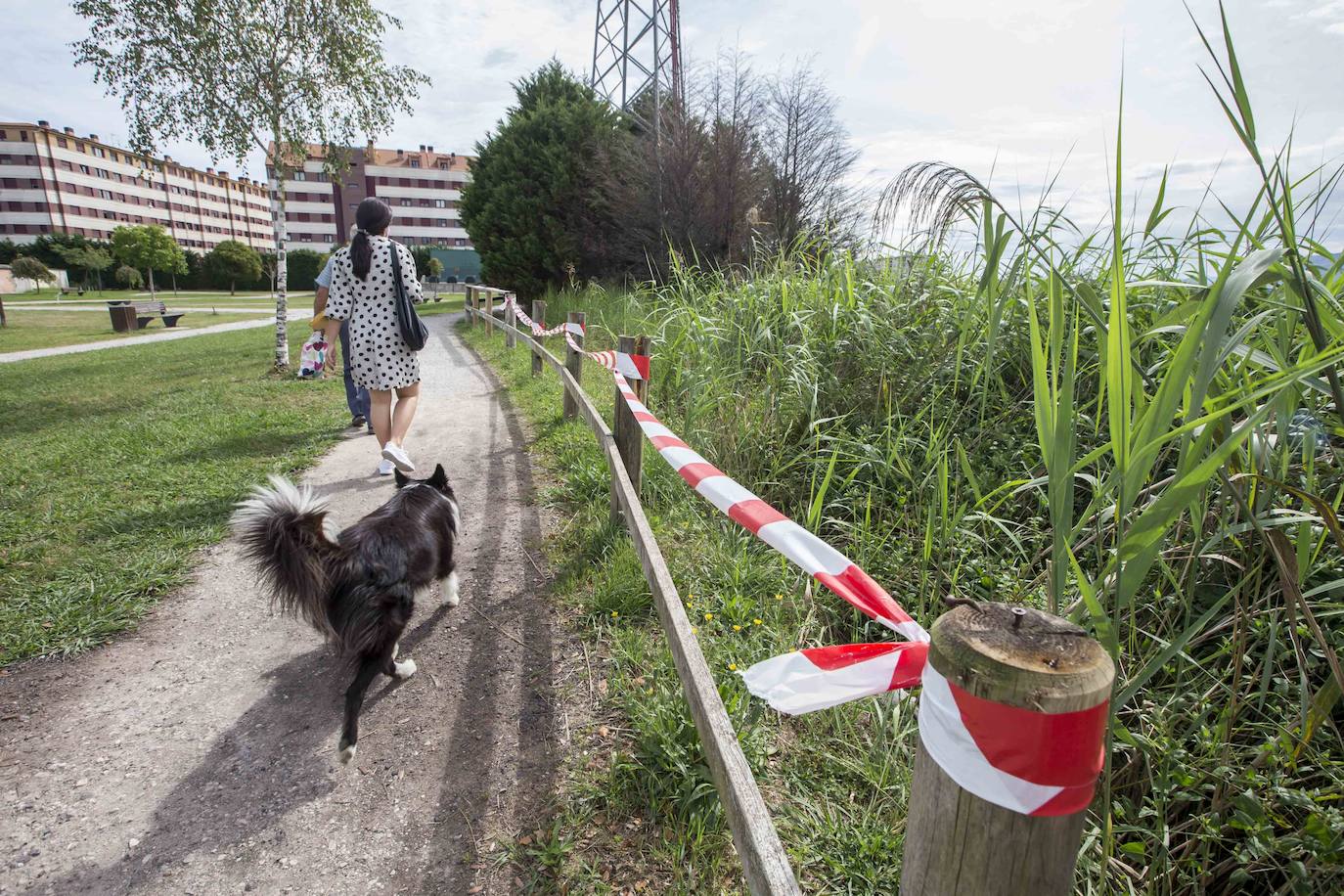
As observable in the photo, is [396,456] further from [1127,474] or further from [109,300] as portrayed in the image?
[109,300]

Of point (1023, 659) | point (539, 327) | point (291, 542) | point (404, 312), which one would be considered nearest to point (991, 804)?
point (1023, 659)

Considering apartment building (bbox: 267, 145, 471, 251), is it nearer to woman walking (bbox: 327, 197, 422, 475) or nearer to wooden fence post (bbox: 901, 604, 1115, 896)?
woman walking (bbox: 327, 197, 422, 475)

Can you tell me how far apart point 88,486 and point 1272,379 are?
653cm

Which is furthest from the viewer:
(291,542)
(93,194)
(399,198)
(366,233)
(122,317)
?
(399,198)

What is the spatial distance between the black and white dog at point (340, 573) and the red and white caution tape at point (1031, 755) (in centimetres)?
225

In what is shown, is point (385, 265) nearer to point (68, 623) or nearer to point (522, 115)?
point (68, 623)

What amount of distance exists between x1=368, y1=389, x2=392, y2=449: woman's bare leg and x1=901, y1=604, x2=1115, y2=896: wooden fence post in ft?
15.3

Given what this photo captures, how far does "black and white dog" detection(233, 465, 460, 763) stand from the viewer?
2.29 metres

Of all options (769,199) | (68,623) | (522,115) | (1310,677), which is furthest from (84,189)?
(1310,677)

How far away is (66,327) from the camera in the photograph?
58.7 feet

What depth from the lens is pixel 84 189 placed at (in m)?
65.4

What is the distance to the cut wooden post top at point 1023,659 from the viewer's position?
69 cm

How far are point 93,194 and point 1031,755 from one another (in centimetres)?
9411

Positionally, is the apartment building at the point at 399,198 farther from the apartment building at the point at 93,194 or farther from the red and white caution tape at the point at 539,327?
the red and white caution tape at the point at 539,327
